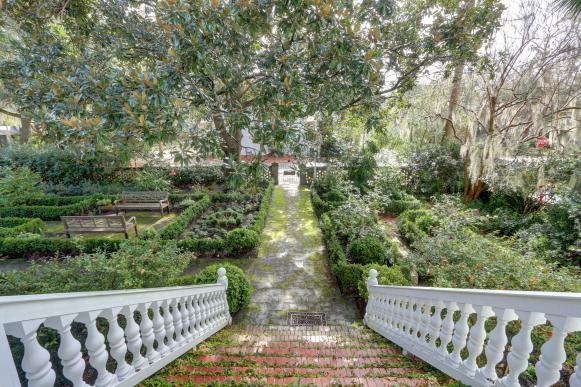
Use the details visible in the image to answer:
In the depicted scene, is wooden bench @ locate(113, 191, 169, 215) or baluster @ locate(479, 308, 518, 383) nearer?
baluster @ locate(479, 308, 518, 383)

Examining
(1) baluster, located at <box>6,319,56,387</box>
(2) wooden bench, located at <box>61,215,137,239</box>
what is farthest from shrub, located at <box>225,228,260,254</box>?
(1) baluster, located at <box>6,319,56,387</box>

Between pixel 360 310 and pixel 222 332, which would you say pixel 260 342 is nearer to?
pixel 222 332

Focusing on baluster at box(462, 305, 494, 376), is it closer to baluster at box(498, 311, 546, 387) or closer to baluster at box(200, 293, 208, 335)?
baluster at box(498, 311, 546, 387)

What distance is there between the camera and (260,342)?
130 inches

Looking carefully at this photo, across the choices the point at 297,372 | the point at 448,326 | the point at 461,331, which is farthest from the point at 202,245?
the point at 461,331

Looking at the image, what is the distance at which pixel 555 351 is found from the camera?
1150 millimetres

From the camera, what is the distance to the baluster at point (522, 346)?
1257 mm

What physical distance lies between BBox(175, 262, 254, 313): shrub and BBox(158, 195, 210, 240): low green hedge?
2433 millimetres

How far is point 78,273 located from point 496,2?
26.6 ft

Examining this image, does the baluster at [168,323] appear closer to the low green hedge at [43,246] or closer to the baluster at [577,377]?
the baluster at [577,377]

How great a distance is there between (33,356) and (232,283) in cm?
341

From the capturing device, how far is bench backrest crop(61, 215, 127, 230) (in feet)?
22.1

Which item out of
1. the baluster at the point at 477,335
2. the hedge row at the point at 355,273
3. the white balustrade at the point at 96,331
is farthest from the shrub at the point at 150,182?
the baluster at the point at 477,335

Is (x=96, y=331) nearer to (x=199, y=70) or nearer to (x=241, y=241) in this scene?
(x=199, y=70)
